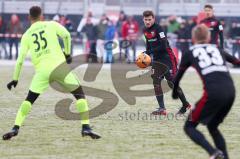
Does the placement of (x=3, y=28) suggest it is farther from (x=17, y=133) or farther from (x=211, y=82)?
(x=211, y=82)

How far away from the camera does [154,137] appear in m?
10.4

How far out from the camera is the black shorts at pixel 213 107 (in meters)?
7.78

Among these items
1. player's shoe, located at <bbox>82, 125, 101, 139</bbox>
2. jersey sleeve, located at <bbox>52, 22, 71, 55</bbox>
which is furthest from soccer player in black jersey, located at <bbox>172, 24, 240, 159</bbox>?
jersey sleeve, located at <bbox>52, 22, 71, 55</bbox>

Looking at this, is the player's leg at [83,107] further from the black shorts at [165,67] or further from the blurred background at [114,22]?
the blurred background at [114,22]

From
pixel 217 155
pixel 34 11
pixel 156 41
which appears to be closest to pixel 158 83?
pixel 156 41

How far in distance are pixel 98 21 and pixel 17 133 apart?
18728 millimetres

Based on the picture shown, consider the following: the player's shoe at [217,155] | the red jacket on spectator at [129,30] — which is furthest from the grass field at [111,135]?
the red jacket on spectator at [129,30]

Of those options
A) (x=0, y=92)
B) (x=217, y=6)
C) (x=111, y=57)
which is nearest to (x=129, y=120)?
(x=0, y=92)

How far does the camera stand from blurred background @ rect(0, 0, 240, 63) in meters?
27.3

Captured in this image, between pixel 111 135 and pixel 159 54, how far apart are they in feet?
9.01

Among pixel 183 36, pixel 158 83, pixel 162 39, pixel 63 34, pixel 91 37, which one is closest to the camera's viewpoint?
pixel 63 34

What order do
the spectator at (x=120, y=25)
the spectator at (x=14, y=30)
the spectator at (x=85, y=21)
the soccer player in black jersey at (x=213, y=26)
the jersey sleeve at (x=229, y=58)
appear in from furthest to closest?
the spectator at (x=14, y=30) → the spectator at (x=85, y=21) → the spectator at (x=120, y=25) → the soccer player in black jersey at (x=213, y=26) → the jersey sleeve at (x=229, y=58)

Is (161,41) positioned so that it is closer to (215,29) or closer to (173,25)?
(215,29)

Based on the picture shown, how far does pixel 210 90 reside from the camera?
7828 millimetres
